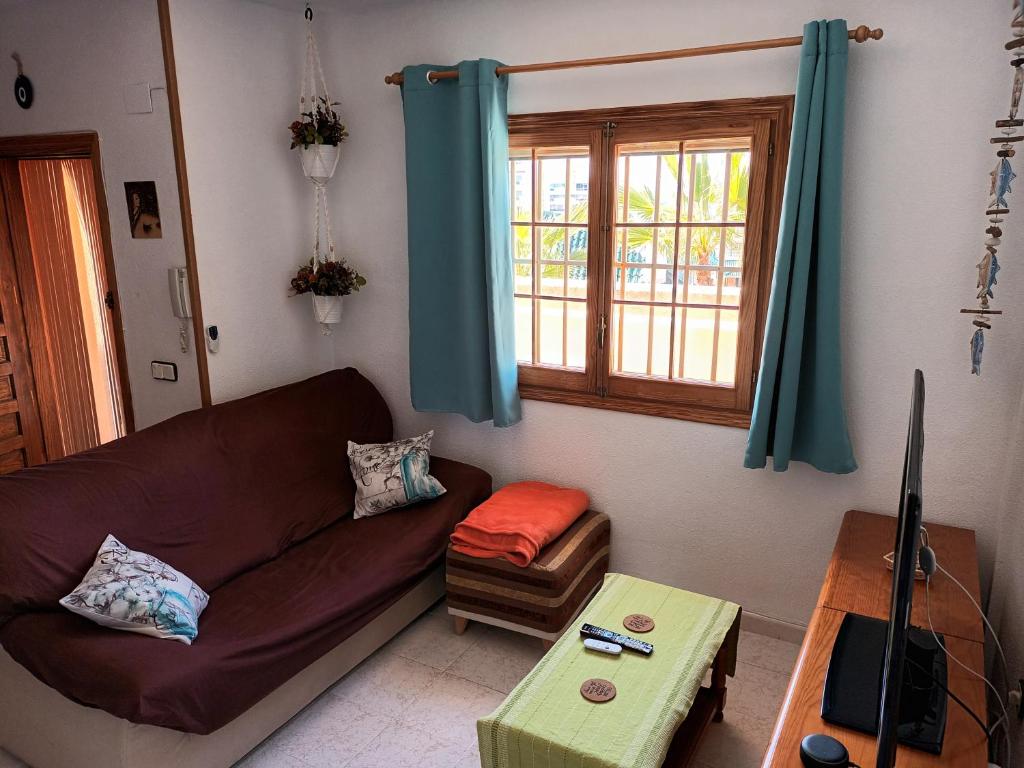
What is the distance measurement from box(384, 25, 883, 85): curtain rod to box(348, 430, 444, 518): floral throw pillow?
161cm

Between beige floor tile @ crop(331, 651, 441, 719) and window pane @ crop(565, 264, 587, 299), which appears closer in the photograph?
beige floor tile @ crop(331, 651, 441, 719)

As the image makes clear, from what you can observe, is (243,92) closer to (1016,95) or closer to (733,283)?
(733,283)

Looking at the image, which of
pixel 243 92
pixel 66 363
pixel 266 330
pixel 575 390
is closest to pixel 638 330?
pixel 575 390

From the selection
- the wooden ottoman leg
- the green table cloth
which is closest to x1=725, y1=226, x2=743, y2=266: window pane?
the green table cloth

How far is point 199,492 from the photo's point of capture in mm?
2727

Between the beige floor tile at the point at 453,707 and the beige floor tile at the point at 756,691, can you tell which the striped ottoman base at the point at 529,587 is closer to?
the beige floor tile at the point at 453,707

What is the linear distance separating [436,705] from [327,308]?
6.12ft

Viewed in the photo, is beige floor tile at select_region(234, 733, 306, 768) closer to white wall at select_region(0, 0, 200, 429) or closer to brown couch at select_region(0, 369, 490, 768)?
brown couch at select_region(0, 369, 490, 768)

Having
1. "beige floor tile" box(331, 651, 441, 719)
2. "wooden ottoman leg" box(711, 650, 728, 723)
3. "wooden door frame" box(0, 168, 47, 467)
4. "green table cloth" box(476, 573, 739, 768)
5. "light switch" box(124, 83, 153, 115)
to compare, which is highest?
"light switch" box(124, 83, 153, 115)

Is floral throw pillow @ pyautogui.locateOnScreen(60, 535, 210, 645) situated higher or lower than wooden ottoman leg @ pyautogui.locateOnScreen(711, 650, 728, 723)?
higher

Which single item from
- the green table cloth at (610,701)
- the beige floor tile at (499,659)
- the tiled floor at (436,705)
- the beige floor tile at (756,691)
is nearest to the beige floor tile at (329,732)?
the tiled floor at (436,705)

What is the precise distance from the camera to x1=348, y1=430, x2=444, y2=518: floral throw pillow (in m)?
3.13

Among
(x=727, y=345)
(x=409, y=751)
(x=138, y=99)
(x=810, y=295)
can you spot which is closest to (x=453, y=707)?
(x=409, y=751)

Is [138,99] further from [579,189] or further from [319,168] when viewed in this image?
[579,189]
